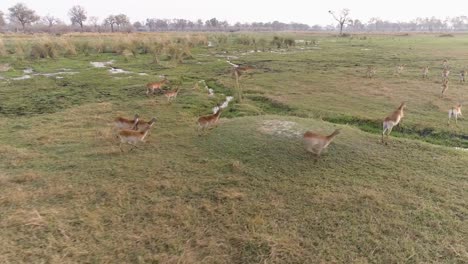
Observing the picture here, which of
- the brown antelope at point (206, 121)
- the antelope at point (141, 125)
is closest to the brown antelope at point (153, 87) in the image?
the antelope at point (141, 125)

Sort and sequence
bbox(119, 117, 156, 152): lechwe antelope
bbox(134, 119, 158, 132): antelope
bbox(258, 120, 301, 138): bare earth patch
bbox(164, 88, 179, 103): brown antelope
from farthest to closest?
1. bbox(164, 88, 179, 103): brown antelope
2. bbox(134, 119, 158, 132): antelope
3. bbox(258, 120, 301, 138): bare earth patch
4. bbox(119, 117, 156, 152): lechwe antelope

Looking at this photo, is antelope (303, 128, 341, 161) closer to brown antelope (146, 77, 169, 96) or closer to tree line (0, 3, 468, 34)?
brown antelope (146, 77, 169, 96)

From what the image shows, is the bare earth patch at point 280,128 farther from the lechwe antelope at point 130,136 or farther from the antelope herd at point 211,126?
the lechwe antelope at point 130,136

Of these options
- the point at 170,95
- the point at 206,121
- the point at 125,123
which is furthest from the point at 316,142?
the point at 170,95

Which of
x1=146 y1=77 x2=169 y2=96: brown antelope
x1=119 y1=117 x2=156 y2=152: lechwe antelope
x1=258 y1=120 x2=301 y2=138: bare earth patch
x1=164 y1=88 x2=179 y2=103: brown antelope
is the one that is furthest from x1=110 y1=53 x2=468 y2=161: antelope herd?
x1=146 y1=77 x2=169 y2=96: brown antelope

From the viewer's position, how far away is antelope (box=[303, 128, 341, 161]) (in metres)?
8.00

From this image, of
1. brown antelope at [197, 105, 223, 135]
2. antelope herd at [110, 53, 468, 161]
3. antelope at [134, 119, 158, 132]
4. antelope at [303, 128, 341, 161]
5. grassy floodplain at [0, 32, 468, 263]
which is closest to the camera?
grassy floodplain at [0, 32, 468, 263]

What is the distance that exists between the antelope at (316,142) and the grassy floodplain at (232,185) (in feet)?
0.92

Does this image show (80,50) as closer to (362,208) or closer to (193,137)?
(193,137)

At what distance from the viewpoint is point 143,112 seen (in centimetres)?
1288

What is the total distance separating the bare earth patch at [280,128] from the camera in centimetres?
918

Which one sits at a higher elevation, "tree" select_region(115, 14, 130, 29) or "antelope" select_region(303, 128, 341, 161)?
"tree" select_region(115, 14, 130, 29)

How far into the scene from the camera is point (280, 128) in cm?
959

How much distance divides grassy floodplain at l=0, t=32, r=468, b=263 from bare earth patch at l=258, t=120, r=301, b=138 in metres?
0.06
